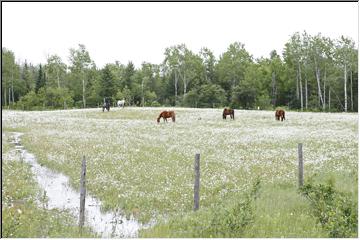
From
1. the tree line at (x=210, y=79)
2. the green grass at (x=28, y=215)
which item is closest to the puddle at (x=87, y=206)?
the green grass at (x=28, y=215)

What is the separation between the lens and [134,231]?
11250 mm

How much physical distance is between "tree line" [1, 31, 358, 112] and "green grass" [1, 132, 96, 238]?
69.2 m

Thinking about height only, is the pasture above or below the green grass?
above

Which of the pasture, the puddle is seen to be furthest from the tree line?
the puddle

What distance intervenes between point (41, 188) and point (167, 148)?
1160cm

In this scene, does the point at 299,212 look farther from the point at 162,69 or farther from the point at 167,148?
the point at 162,69

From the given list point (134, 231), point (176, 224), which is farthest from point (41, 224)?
point (176, 224)

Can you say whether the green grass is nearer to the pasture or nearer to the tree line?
the pasture

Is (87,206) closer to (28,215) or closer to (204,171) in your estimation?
(28,215)

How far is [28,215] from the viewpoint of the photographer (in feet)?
40.1

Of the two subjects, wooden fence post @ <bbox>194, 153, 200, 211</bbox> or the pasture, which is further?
wooden fence post @ <bbox>194, 153, 200, 211</bbox>

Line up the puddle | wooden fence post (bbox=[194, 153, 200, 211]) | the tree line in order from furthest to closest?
1. the tree line
2. wooden fence post (bbox=[194, 153, 200, 211])
3. the puddle

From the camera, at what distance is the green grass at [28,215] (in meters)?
10.5

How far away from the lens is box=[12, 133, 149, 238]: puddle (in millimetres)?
11375
